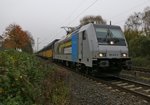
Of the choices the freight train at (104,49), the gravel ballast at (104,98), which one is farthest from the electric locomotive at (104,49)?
the gravel ballast at (104,98)

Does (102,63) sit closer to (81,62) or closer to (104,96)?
(81,62)

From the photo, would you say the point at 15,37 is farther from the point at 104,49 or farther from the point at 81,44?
the point at 104,49

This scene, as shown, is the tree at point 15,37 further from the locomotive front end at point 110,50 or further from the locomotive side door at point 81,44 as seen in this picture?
the locomotive front end at point 110,50

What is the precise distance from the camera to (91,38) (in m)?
14.5

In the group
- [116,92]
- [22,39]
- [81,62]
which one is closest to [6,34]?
[22,39]

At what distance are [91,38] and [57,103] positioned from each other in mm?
7921

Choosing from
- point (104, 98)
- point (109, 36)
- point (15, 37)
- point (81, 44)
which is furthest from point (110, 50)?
point (15, 37)

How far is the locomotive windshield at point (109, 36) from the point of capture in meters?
14.4

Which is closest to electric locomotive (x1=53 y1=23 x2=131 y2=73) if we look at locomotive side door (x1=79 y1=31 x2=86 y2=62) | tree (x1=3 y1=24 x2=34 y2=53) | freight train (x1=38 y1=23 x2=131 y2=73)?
freight train (x1=38 y1=23 x2=131 y2=73)

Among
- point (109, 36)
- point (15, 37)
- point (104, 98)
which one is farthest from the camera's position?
point (15, 37)

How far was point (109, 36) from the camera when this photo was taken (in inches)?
581

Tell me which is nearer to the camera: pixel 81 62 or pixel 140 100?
pixel 140 100

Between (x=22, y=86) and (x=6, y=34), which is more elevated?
(x=6, y=34)

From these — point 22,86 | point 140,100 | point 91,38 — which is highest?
point 91,38
